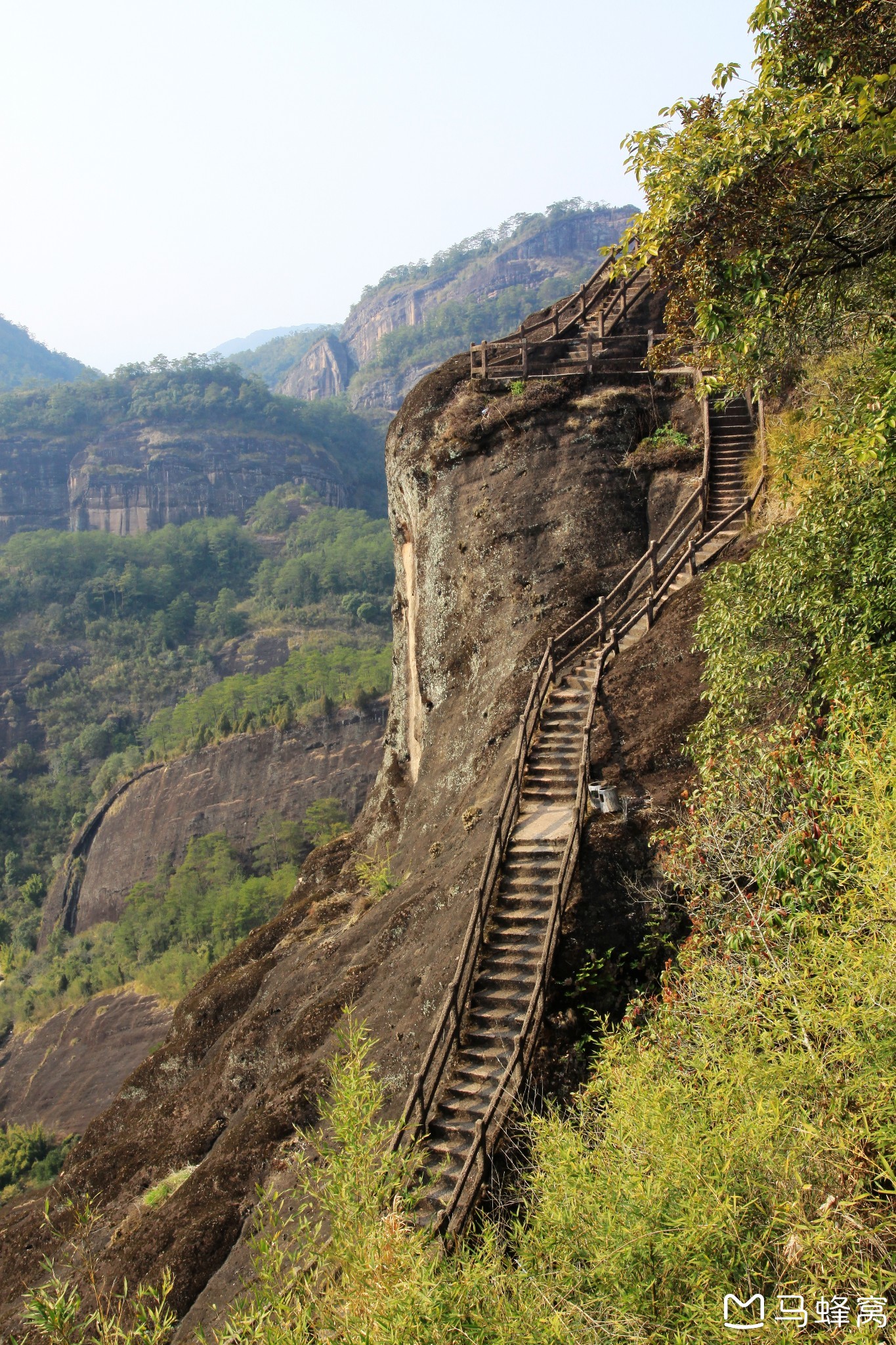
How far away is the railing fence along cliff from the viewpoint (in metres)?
11.1

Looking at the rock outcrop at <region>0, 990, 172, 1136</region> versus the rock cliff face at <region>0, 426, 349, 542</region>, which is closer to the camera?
the rock outcrop at <region>0, 990, 172, 1136</region>

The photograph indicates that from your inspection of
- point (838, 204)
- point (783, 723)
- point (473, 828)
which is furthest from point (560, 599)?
point (838, 204)

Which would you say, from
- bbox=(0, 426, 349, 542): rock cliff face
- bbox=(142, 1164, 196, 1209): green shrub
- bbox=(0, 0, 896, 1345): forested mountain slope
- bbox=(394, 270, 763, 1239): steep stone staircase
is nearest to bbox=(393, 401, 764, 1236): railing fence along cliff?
bbox=(394, 270, 763, 1239): steep stone staircase

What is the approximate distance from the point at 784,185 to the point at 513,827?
9.55 m

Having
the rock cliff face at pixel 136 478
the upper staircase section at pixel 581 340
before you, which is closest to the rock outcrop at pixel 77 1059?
the upper staircase section at pixel 581 340

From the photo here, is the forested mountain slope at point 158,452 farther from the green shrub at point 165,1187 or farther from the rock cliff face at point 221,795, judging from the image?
the green shrub at point 165,1187

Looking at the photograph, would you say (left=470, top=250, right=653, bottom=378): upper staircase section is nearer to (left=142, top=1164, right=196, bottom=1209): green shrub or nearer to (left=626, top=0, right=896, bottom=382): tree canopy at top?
(left=626, top=0, right=896, bottom=382): tree canopy at top

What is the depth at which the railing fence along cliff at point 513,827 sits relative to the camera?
1110 centimetres

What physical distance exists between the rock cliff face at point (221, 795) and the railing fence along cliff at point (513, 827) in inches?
1965

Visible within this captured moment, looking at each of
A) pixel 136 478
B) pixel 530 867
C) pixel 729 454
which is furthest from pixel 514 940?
pixel 136 478

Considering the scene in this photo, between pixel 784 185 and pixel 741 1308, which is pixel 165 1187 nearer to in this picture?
pixel 741 1308

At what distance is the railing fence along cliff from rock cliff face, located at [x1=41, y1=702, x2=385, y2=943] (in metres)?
49.9

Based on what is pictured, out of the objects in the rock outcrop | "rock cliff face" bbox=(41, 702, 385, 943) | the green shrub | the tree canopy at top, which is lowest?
the rock outcrop

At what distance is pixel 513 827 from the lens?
1538cm
